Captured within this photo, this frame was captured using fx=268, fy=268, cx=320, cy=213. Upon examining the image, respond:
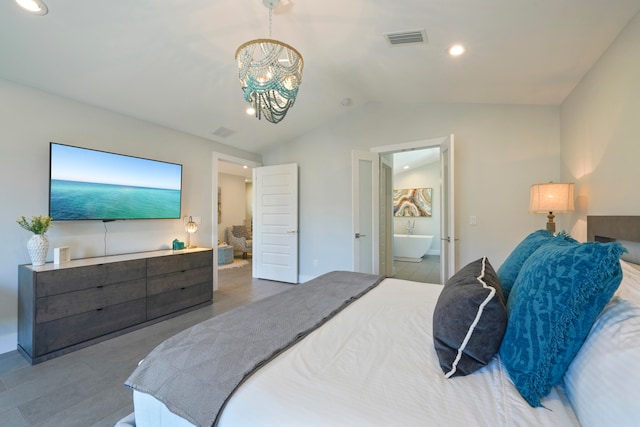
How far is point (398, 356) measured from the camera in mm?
1129

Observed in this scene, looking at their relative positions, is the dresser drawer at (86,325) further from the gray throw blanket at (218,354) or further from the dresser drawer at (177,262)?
the gray throw blanket at (218,354)

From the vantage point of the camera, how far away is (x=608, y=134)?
6.48 feet

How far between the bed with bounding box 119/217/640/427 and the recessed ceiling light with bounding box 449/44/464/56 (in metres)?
2.00

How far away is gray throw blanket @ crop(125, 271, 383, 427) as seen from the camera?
0.93 meters

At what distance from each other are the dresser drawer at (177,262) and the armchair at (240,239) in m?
3.44

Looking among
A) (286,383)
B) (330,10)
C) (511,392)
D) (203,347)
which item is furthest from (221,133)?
(511,392)

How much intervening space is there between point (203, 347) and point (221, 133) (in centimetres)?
361

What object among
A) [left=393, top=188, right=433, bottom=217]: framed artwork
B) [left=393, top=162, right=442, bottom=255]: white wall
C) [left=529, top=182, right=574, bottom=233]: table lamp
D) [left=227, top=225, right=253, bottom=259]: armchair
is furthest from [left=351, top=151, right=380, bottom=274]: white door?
[left=393, top=188, right=433, bottom=217]: framed artwork

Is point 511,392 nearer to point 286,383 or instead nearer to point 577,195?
point 286,383

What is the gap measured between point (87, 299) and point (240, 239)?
4660 millimetres

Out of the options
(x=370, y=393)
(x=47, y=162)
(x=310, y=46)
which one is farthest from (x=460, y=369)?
(x=47, y=162)

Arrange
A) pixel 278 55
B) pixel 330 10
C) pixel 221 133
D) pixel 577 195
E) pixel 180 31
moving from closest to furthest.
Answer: pixel 278 55, pixel 330 10, pixel 180 31, pixel 577 195, pixel 221 133

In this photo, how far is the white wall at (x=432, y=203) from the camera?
816 centimetres

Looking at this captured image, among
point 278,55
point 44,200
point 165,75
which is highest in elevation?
point 165,75
